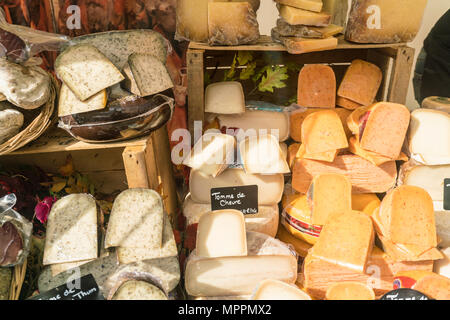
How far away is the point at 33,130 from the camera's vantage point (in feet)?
4.02

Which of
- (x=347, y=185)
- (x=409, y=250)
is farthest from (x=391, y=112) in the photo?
(x=409, y=250)

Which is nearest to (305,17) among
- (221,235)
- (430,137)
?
(430,137)

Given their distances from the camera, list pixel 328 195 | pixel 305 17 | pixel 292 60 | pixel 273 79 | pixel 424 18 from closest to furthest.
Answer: pixel 328 195, pixel 305 17, pixel 273 79, pixel 292 60, pixel 424 18

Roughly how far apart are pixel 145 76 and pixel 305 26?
0.78 meters

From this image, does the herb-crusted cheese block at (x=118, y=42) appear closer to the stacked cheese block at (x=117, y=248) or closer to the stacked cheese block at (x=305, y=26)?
the stacked cheese block at (x=117, y=248)

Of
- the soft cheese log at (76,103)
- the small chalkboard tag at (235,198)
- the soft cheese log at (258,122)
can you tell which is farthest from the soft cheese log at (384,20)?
the soft cheese log at (76,103)

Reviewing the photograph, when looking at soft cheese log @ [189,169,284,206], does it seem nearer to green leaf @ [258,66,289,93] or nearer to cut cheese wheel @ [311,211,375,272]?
cut cheese wheel @ [311,211,375,272]

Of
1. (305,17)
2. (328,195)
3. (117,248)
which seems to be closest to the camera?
(117,248)

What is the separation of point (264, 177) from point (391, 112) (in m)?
0.59

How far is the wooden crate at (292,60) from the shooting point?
1620 mm

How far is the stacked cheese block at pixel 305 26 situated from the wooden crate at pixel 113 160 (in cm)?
75

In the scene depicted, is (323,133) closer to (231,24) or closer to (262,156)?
(262,156)

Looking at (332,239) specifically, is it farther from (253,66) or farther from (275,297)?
(253,66)
